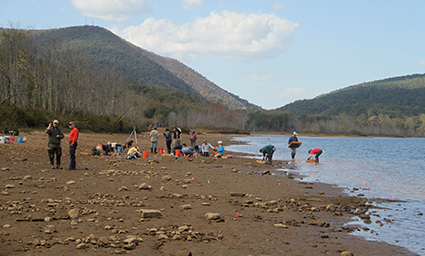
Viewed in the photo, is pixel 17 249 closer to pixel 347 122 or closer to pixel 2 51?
pixel 2 51

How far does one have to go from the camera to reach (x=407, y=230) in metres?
7.58

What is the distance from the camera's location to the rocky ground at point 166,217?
559cm

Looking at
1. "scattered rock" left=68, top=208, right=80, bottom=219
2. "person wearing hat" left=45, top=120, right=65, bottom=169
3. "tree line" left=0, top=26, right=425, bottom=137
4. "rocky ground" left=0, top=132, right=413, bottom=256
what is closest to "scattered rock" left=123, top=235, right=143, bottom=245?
"rocky ground" left=0, top=132, right=413, bottom=256

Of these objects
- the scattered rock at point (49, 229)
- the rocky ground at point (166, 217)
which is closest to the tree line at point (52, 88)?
the rocky ground at point (166, 217)

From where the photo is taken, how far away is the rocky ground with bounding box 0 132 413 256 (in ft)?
18.3

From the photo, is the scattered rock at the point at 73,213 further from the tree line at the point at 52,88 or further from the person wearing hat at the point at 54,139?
the tree line at the point at 52,88

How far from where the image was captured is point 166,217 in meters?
7.39

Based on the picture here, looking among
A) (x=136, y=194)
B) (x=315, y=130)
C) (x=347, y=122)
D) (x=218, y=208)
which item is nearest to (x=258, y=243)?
(x=218, y=208)

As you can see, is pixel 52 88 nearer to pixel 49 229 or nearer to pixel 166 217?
pixel 166 217

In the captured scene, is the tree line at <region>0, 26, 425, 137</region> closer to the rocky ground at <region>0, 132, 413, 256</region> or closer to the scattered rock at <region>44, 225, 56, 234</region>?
the rocky ground at <region>0, 132, 413, 256</region>

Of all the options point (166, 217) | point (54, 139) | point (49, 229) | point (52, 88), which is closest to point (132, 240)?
point (49, 229)

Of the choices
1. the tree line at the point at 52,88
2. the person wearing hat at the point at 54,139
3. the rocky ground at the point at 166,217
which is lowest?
the rocky ground at the point at 166,217

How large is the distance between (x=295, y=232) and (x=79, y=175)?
8185 millimetres

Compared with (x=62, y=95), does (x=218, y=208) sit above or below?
below
